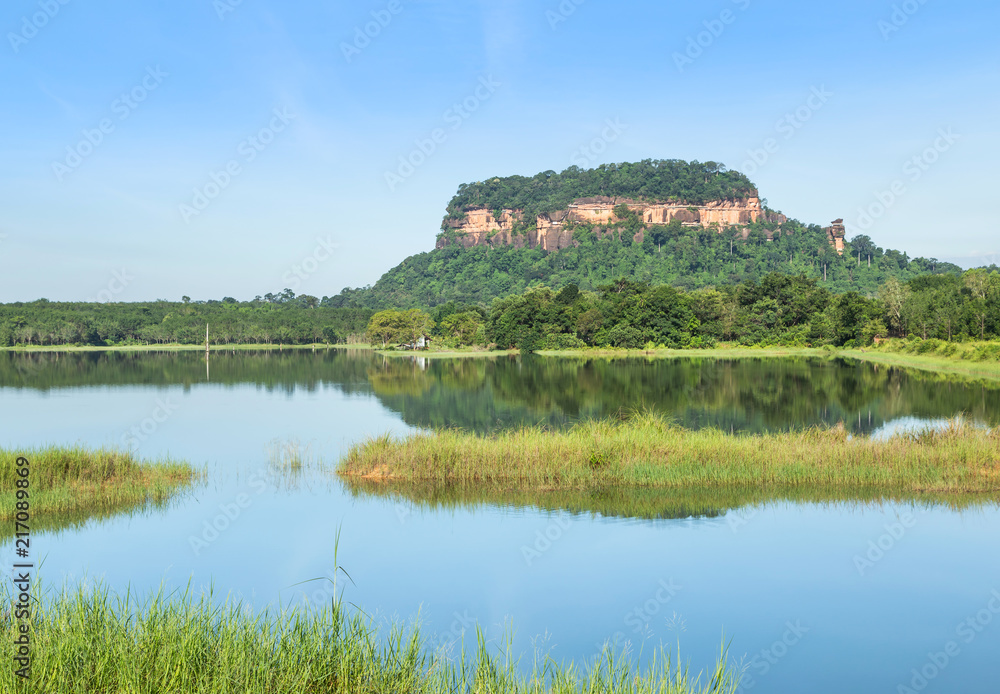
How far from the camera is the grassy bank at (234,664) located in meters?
5.98

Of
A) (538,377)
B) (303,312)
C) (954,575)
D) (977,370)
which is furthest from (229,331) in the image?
(954,575)

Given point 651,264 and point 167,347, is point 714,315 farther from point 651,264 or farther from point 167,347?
point 651,264

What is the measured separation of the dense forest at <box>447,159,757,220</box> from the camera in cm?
16075

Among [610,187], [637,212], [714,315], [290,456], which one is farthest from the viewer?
[610,187]

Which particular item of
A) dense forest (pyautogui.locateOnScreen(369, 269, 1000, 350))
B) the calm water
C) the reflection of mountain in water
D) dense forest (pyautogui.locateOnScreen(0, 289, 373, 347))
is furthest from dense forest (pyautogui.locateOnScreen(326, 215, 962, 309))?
the calm water

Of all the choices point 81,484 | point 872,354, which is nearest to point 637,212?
point 872,354

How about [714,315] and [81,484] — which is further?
[714,315]

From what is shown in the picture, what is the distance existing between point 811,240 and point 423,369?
109750 mm

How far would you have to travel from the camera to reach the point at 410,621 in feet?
29.1

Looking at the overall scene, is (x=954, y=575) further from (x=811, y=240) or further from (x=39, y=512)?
(x=811, y=240)

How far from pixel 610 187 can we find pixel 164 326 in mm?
97979

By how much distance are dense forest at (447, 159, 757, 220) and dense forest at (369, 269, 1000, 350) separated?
87720 mm

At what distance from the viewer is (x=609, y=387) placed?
35781mm

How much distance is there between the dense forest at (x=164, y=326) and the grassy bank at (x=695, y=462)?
9009cm
